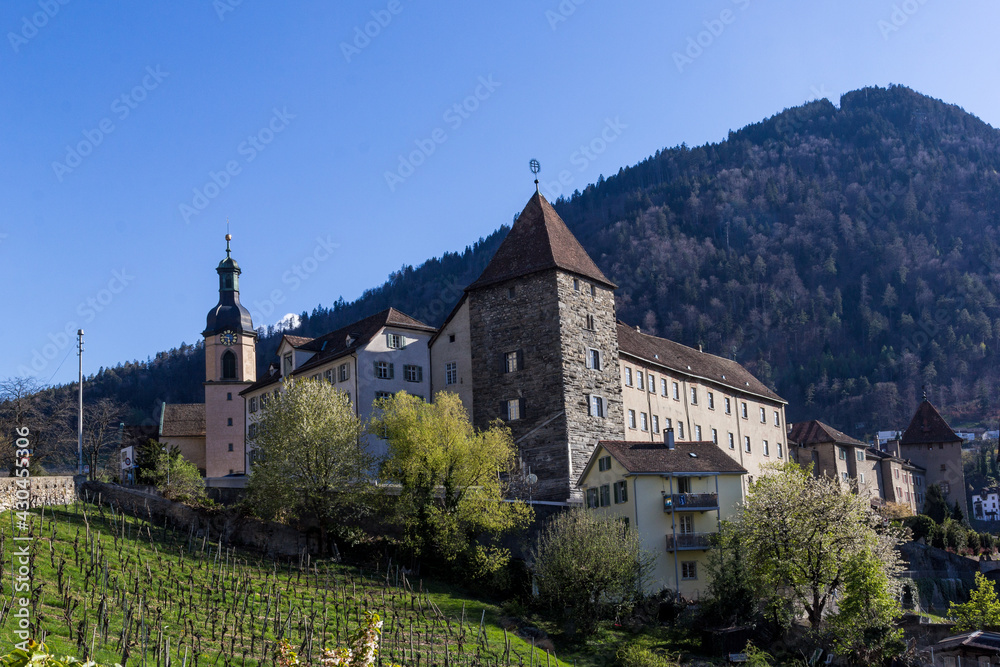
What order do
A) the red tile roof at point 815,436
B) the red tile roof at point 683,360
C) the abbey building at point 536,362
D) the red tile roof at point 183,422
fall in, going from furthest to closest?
the red tile roof at point 815,436, the red tile roof at point 183,422, the red tile roof at point 683,360, the abbey building at point 536,362

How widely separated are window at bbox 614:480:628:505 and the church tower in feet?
133

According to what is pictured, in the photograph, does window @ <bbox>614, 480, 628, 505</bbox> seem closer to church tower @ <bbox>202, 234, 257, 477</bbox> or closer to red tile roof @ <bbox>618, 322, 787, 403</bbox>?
red tile roof @ <bbox>618, 322, 787, 403</bbox>

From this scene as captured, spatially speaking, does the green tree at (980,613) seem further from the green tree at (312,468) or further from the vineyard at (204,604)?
the green tree at (312,468)

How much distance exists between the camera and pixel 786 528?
1743 inches

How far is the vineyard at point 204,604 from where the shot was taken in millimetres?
25672

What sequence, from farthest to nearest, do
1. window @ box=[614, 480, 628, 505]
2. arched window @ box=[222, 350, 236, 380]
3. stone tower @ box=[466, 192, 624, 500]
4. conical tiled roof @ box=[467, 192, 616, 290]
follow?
arched window @ box=[222, 350, 236, 380], conical tiled roof @ box=[467, 192, 616, 290], stone tower @ box=[466, 192, 624, 500], window @ box=[614, 480, 628, 505]

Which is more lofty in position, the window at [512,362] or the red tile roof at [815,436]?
the window at [512,362]

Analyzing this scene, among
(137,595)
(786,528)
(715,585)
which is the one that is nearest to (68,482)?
(137,595)

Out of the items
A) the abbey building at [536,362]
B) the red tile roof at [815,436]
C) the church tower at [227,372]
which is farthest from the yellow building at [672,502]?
the red tile roof at [815,436]

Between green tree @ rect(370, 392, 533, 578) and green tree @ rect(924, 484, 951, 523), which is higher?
green tree @ rect(370, 392, 533, 578)

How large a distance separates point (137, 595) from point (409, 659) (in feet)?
29.1

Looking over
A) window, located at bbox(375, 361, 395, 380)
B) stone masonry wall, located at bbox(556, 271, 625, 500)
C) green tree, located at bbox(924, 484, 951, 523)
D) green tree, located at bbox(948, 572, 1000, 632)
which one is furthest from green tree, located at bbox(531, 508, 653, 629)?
green tree, located at bbox(924, 484, 951, 523)

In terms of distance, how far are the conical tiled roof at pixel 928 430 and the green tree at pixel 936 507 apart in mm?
30715

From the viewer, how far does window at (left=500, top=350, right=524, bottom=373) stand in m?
58.7
